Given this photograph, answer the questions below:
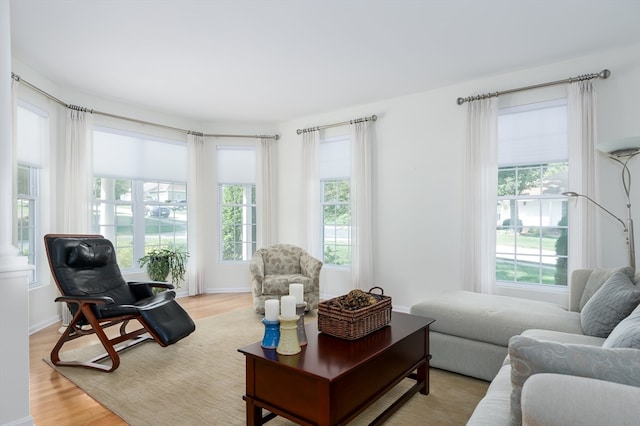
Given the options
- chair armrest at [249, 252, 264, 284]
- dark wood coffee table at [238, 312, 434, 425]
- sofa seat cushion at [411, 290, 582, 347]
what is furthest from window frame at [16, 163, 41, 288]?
sofa seat cushion at [411, 290, 582, 347]

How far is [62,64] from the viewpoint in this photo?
376 centimetres

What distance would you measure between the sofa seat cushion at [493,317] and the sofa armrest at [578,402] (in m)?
1.87

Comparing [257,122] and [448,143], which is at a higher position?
[257,122]

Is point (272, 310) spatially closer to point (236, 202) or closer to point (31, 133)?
point (31, 133)

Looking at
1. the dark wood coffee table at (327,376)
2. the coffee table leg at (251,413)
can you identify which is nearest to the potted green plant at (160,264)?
the dark wood coffee table at (327,376)

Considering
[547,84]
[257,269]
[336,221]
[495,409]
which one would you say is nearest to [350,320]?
[495,409]

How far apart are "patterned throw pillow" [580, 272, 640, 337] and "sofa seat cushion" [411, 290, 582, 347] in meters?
0.15

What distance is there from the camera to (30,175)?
405cm

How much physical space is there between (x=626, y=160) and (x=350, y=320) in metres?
3.04

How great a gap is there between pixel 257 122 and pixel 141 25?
3150 millimetres

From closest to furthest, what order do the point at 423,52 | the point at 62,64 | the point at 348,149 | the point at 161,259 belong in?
the point at 423,52
the point at 62,64
the point at 161,259
the point at 348,149

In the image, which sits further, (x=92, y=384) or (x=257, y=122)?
(x=257, y=122)

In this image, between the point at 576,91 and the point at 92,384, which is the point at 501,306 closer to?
the point at 576,91

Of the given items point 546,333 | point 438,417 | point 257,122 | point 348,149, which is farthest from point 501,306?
point 257,122
